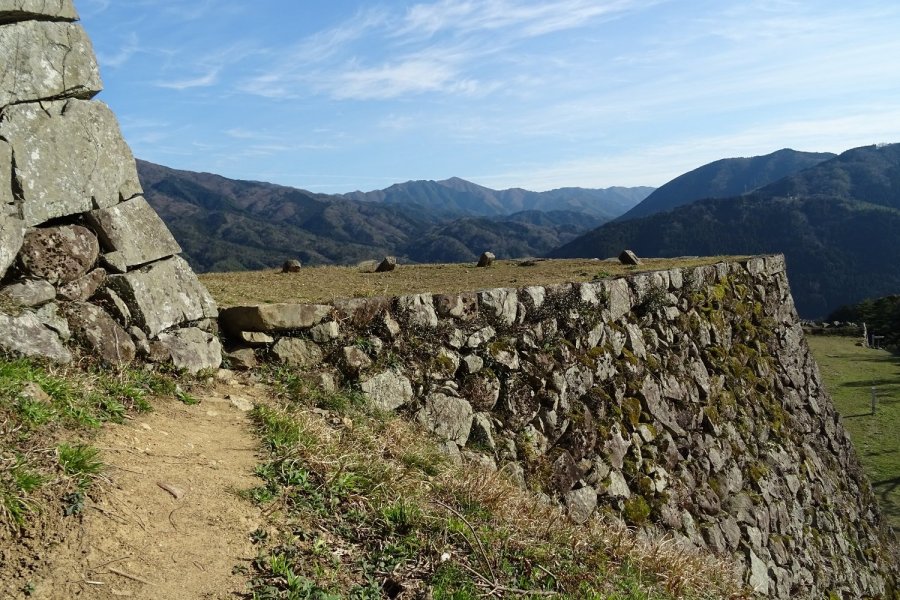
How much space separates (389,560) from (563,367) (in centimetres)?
605

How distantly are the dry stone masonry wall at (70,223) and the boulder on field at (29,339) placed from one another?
0.4 inches

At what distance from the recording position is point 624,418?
1052cm

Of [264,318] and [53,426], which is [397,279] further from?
[53,426]

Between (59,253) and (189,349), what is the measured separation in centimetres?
164

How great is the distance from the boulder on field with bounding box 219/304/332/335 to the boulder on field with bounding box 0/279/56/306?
6.83 ft

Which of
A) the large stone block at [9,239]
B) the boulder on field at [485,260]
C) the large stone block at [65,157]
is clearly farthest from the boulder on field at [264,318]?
the boulder on field at [485,260]

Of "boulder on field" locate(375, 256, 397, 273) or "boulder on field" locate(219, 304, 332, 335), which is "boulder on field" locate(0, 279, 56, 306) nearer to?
"boulder on field" locate(219, 304, 332, 335)

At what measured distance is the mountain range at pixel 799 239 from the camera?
118 metres

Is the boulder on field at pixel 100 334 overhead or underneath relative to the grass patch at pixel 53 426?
overhead

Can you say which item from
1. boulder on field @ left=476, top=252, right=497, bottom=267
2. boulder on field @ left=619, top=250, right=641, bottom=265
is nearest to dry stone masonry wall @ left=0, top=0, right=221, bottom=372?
boulder on field @ left=476, top=252, right=497, bottom=267

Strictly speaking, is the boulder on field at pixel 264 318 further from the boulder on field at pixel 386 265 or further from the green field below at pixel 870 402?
the green field below at pixel 870 402

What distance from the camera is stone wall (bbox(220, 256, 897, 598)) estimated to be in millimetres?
8133

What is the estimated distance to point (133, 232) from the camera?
6.75 metres

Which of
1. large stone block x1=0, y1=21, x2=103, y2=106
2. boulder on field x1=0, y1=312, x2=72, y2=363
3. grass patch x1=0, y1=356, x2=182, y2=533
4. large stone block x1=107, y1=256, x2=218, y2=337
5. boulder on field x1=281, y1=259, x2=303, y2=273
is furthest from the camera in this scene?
boulder on field x1=281, y1=259, x2=303, y2=273
